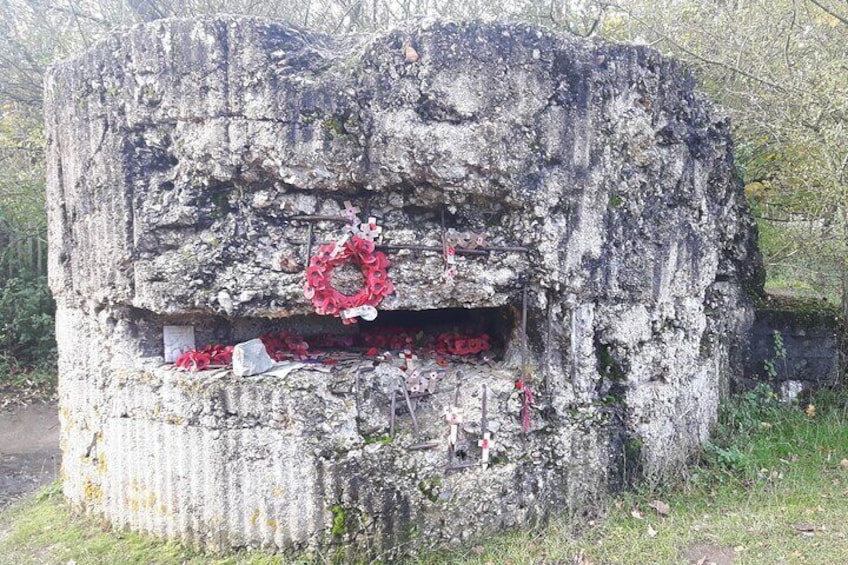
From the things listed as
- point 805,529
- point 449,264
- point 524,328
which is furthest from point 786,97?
point 449,264

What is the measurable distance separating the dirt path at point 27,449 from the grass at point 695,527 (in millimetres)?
1264

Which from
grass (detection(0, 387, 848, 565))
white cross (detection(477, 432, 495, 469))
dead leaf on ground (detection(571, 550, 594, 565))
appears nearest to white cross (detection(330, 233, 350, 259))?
white cross (detection(477, 432, 495, 469))

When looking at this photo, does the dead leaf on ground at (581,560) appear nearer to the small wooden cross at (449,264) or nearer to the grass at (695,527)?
the grass at (695,527)

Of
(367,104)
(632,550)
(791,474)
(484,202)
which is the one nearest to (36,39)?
(367,104)

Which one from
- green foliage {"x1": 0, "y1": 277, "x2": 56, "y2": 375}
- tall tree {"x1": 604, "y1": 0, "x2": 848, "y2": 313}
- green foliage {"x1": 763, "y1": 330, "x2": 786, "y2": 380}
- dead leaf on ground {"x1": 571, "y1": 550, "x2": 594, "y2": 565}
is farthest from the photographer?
green foliage {"x1": 0, "y1": 277, "x2": 56, "y2": 375}

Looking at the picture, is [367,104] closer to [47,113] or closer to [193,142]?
[193,142]

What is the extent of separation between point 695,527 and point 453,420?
1.62m

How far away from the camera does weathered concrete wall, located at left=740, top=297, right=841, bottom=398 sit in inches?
219

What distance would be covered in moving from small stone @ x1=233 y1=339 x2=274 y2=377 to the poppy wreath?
0.43 m

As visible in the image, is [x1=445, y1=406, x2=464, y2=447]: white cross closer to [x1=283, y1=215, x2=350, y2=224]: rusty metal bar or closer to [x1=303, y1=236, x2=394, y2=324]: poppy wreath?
[x1=303, y1=236, x2=394, y2=324]: poppy wreath

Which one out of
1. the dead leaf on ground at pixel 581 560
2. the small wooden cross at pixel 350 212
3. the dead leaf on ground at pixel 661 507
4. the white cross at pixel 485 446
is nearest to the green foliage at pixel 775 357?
the dead leaf on ground at pixel 661 507

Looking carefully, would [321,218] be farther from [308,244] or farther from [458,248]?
[458,248]

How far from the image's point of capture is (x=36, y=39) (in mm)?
8266

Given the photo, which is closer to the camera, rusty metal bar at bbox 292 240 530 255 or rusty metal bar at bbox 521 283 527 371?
rusty metal bar at bbox 292 240 530 255
